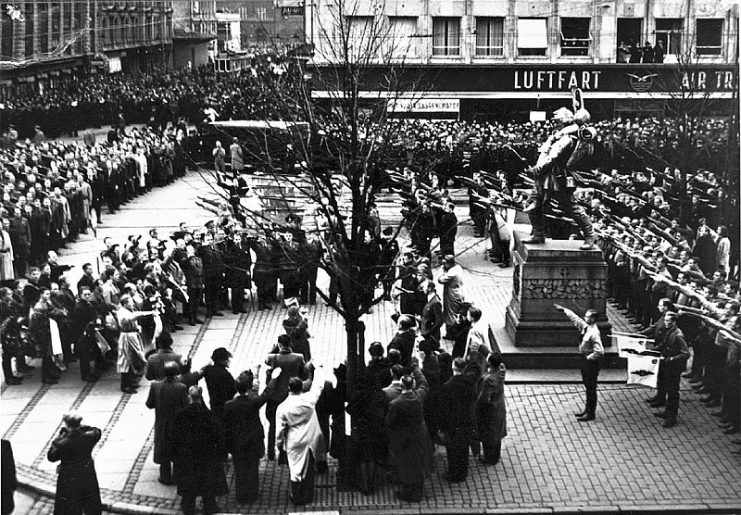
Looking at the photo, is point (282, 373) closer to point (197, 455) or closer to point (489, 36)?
point (197, 455)

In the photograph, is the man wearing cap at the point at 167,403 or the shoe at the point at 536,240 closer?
the man wearing cap at the point at 167,403

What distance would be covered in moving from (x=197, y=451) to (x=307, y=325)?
→ 447cm

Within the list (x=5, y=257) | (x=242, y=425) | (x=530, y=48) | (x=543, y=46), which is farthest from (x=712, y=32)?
(x=242, y=425)

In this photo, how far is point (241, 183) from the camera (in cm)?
3253

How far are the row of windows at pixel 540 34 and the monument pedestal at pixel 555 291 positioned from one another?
3277 centimetres

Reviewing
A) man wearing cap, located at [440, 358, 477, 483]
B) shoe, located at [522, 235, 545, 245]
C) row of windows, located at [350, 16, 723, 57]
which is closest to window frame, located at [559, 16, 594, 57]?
row of windows, located at [350, 16, 723, 57]

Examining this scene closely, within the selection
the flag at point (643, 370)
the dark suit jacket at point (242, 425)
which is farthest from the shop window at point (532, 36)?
the dark suit jacket at point (242, 425)

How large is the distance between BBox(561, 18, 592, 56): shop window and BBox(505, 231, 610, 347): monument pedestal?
33.6 m

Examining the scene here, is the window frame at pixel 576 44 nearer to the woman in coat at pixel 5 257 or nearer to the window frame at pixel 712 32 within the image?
the window frame at pixel 712 32

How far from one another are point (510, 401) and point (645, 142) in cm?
2267

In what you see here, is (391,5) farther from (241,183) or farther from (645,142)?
(241,183)

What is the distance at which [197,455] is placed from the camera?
13.7m

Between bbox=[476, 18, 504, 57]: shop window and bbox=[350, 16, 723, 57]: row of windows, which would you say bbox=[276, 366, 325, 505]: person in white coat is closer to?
bbox=[350, 16, 723, 57]: row of windows

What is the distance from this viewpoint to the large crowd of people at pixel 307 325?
14117 mm
